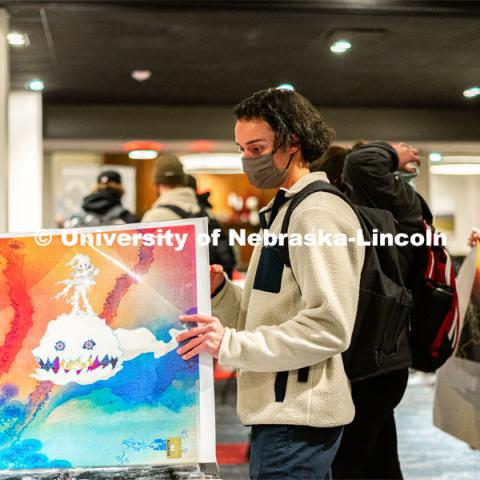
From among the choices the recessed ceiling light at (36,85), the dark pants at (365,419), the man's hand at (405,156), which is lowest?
the dark pants at (365,419)

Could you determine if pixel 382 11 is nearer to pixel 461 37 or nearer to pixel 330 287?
pixel 461 37

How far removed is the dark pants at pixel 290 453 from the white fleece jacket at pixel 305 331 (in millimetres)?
32

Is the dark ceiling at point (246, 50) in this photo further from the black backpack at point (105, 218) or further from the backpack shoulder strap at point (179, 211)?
the black backpack at point (105, 218)

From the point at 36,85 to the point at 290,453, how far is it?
5.31m

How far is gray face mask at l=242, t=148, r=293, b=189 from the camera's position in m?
1.71

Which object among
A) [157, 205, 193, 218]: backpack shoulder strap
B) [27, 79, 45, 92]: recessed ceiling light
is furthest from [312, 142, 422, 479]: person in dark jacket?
[27, 79, 45, 92]: recessed ceiling light

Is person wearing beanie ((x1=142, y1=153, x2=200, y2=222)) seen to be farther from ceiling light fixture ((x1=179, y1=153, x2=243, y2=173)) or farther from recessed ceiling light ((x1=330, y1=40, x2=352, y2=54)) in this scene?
ceiling light fixture ((x1=179, y1=153, x2=243, y2=173))

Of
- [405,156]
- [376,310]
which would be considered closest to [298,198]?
[376,310]

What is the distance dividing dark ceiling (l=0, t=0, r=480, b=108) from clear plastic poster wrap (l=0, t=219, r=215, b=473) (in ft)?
6.24

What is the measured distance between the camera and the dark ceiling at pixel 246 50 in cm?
335

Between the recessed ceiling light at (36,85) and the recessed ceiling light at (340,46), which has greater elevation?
the recessed ceiling light at (36,85)

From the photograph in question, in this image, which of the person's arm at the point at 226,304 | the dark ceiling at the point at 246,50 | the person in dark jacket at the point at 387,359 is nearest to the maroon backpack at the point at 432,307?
the person in dark jacket at the point at 387,359

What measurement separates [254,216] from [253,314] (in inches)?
288

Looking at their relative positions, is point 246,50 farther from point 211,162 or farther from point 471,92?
point 211,162
